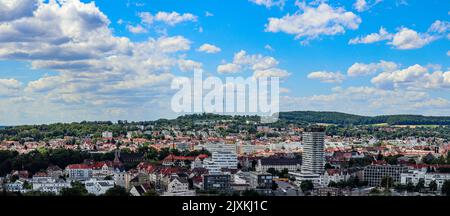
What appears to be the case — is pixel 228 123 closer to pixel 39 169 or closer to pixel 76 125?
pixel 76 125

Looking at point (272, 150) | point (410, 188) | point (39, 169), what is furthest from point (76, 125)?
point (410, 188)

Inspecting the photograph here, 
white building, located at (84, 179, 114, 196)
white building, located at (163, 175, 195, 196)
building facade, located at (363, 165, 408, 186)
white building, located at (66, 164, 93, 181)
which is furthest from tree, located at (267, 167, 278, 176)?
white building, located at (84, 179, 114, 196)

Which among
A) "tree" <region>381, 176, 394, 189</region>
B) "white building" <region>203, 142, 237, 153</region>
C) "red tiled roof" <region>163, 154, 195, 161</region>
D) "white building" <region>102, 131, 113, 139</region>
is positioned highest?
"white building" <region>102, 131, 113, 139</region>

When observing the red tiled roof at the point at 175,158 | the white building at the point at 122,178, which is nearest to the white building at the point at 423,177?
the red tiled roof at the point at 175,158

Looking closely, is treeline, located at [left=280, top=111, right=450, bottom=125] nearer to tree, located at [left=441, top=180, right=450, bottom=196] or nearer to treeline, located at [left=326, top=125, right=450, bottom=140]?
treeline, located at [left=326, top=125, right=450, bottom=140]
